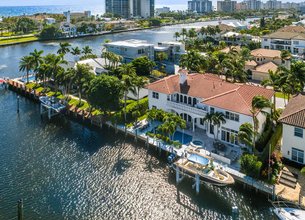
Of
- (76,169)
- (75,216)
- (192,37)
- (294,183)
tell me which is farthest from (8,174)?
(192,37)

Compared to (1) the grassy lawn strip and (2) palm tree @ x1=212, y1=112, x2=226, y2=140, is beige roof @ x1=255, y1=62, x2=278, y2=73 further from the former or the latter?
(1) the grassy lawn strip

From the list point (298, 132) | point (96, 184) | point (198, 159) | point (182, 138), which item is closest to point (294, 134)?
point (298, 132)

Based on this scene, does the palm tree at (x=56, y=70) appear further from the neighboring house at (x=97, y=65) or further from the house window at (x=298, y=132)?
the house window at (x=298, y=132)

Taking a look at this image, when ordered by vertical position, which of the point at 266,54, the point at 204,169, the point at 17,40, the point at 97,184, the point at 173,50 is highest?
the point at 17,40

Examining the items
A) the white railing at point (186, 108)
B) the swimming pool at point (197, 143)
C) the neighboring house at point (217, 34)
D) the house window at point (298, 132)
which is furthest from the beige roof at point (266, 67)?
the neighboring house at point (217, 34)

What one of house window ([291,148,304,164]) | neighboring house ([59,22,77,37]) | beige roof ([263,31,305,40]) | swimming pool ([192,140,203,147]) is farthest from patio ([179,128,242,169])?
neighboring house ([59,22,77,37])

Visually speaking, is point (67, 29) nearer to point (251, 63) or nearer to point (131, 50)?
point (131, 50)

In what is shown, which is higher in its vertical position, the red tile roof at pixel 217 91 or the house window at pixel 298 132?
the red tile roof at pixel 217 91
